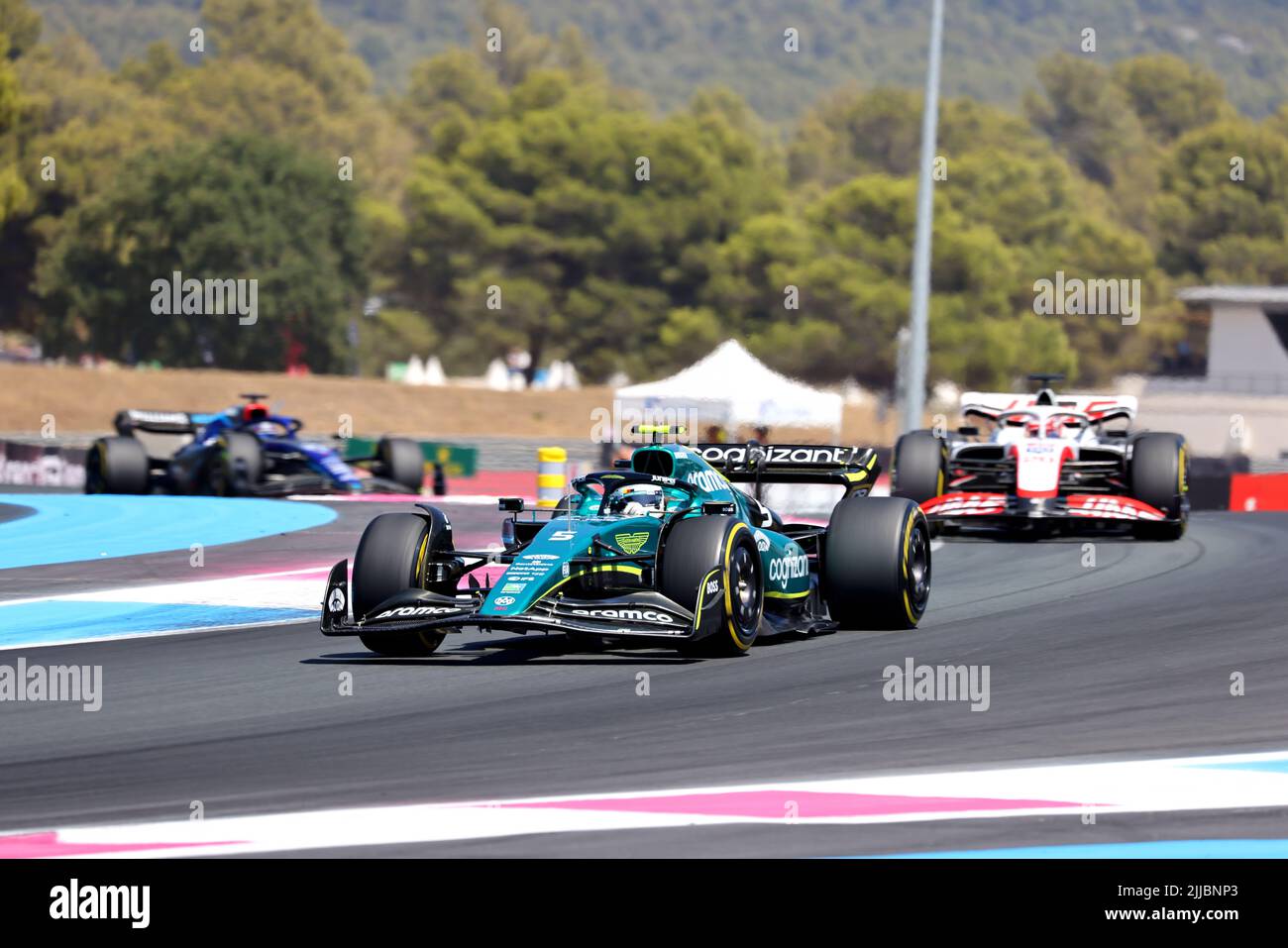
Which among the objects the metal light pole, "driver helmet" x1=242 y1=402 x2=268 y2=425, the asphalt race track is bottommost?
the asphalt race track

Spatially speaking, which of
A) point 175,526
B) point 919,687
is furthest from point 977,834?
point 175,526

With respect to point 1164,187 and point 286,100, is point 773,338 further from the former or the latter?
point 286,100

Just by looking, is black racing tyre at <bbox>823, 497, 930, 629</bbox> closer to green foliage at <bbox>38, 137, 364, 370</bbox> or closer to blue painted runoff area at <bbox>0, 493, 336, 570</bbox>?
blue painted runoff area at <bbox>0, 493, 336, 570</bbox>

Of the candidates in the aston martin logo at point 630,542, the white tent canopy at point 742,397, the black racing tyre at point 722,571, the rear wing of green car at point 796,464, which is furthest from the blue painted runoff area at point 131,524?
the white tent canopy at point 742,397

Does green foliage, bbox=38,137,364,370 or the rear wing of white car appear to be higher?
green foliage, bbox=38,137,364,370

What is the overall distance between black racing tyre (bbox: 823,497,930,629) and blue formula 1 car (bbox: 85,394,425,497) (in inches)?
641

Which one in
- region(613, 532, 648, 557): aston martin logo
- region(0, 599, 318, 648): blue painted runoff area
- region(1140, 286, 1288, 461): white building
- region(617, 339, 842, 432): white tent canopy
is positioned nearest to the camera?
region(613, 532, 648, 557): aston martin logo

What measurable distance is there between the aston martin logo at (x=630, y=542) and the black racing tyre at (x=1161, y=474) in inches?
421

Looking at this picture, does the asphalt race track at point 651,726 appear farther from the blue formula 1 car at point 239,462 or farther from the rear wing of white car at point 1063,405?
the blue formula 1 car at point 239,462

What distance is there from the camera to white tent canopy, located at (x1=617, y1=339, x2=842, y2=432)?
4291 cm

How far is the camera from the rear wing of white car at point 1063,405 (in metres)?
22.8

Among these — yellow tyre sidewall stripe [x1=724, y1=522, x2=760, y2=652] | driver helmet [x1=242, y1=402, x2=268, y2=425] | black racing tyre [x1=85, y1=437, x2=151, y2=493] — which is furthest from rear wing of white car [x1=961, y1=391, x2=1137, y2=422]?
black racing tyre [x1=85, y1=437, x2=151, y2=493]

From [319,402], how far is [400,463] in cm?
3878

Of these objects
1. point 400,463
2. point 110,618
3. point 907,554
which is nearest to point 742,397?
point 400,463
